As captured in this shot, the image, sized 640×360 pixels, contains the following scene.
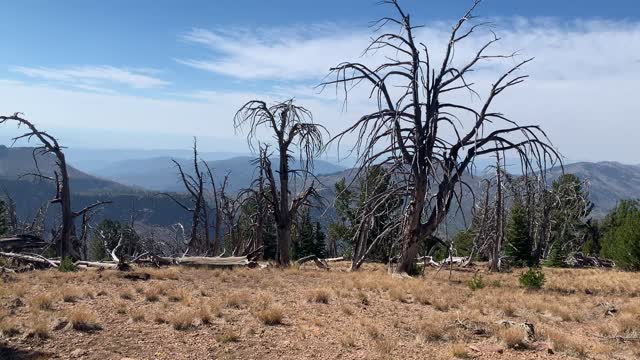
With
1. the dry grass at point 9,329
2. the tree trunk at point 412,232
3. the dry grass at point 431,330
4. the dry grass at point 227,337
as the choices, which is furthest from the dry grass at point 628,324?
the dry grass at point 9,329

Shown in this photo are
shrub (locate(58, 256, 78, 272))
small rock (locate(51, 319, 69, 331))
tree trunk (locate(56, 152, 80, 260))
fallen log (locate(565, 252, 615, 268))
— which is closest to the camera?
small rock (locate(51, 319, 69, 331))

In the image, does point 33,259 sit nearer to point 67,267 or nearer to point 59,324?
point 67,267

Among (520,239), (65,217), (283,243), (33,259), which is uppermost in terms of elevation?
(65,217)

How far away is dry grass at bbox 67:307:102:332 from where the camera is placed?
8273mm

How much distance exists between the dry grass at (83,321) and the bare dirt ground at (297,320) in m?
0.02

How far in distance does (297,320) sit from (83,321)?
3.65m

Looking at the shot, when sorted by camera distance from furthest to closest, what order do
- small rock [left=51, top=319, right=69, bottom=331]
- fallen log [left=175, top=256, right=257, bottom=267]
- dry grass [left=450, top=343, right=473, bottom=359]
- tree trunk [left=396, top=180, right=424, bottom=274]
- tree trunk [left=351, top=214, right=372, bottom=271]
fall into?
tree trunk [left=351, top=214, right=372, bottom=271], fallen log [left=175, top=256, right=257, bottom=267], tree trunk [left=396, top=180, right=424, bottom=274], small rock [left=51, top=319, right=69, bottom=331], dry grass [left=450, top=343, right=473, bottom=359]

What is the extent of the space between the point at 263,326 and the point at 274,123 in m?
11.0

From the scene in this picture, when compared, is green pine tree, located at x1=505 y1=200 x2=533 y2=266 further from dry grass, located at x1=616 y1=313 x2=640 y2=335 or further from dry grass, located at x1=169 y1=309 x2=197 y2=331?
dry grass, located at x1=169 y1=309 x2=197 y2=331

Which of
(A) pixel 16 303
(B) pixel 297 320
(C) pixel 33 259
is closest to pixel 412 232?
(B) pixel 297 320

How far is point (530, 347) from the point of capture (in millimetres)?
7793

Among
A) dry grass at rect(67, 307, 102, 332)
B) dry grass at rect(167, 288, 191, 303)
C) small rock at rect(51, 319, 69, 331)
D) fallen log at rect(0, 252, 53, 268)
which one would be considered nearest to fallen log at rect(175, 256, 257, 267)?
fallen log at rect(0, 252, 53, 268)

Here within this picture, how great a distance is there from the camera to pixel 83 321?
840 cm

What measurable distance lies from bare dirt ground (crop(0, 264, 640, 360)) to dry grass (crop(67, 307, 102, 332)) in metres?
0.02
